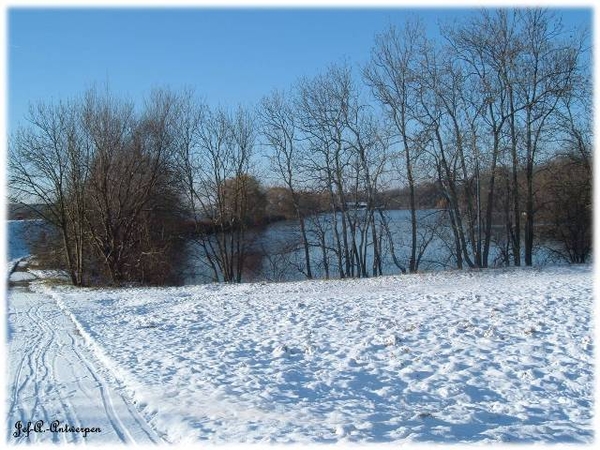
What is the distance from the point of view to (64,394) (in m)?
6.00

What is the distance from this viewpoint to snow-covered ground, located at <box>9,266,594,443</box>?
4879mm

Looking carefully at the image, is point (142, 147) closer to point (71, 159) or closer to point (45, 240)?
point (71, 159)

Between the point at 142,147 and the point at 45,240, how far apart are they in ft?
26.6

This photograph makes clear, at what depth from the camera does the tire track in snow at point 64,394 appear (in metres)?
4.88

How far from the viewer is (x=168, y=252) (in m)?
28.8

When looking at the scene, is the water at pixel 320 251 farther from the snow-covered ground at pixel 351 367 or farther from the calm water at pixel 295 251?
the snow-covered ground at pixel 351 367

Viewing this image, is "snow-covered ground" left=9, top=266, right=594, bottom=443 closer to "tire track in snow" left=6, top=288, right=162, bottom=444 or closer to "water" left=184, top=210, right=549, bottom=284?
"tire track in snow" left=6, top=288, right=162, bottom=444

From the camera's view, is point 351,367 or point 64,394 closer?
point 64,394

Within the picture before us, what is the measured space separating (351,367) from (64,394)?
12.2 feet

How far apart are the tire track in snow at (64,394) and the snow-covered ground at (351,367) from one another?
59 millimetres

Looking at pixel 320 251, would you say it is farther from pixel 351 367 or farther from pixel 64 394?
pixel 64 394

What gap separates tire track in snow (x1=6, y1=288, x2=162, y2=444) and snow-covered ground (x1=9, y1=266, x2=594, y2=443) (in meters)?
0.06

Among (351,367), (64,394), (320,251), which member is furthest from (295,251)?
(64,394)

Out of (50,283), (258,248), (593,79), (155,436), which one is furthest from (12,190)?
(593,79)
